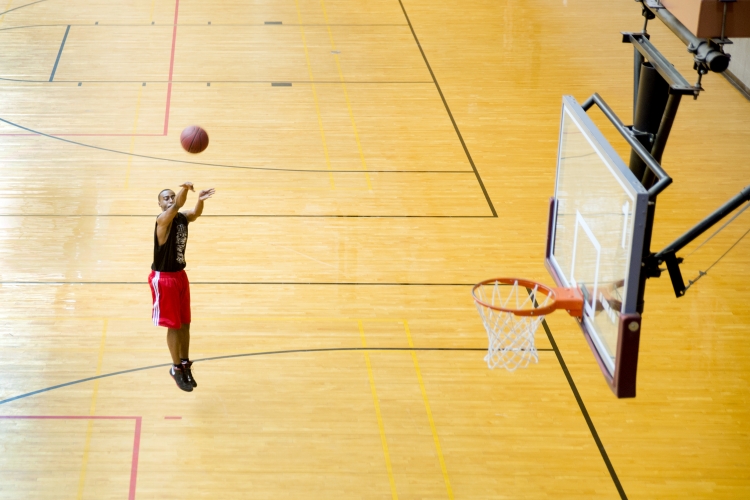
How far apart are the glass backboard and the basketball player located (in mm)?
2511

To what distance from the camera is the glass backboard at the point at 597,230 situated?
16.5 ft

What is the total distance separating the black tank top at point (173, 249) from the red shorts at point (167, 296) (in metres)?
0.05

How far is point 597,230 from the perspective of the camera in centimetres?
570

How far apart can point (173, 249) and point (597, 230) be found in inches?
120

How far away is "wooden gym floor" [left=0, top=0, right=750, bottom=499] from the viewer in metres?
6.74

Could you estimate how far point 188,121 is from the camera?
488 inches

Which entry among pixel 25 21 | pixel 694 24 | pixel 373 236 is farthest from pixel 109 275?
pixel 25 21

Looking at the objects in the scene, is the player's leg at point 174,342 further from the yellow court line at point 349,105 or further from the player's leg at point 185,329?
the yellow court line at point 349,105

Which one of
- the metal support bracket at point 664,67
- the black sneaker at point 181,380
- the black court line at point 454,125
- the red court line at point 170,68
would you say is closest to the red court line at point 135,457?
the black sneaker at point 181,380

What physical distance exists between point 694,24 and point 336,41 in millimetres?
10577

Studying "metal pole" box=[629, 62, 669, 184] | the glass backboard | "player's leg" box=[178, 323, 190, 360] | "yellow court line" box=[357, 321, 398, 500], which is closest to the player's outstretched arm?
"player's leg" box=[178, 323, 190, 360]

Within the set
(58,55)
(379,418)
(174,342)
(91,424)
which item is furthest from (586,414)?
(58,55)

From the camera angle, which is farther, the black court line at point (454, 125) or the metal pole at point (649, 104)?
the black court line at point (454, 125)

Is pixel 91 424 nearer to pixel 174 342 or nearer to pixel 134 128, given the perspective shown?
pixel 174 342
